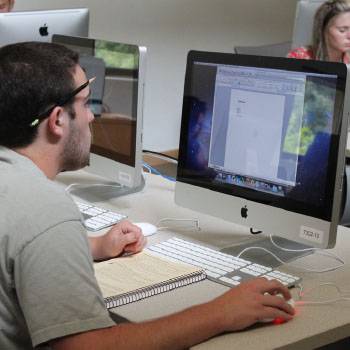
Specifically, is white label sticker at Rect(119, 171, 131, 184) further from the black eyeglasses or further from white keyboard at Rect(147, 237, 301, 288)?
the black eyeglasses

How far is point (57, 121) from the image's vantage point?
1.40 meters

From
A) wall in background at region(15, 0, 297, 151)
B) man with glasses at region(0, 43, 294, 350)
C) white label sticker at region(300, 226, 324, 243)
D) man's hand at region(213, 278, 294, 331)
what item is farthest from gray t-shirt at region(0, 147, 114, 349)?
wall in background at region(15, 0, 297, 151)

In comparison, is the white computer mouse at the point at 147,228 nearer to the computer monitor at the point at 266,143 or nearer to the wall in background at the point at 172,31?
the computer monitor at the point at 266,143

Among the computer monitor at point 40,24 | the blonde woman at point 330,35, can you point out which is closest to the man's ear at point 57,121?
the computer monitor at point 40,24

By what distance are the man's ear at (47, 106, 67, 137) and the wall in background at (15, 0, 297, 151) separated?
3328 millimetres

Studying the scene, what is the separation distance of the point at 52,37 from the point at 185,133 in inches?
32.3

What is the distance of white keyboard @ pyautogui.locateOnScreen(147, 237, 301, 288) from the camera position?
1661mm

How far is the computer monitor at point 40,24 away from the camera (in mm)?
2654

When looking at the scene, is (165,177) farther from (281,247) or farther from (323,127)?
(323,127)

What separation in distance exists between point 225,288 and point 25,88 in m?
0.63

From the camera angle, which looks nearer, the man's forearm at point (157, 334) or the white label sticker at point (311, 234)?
the man's forearm at point (157, 334)

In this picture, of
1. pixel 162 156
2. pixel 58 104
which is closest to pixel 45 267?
pixel 58 104

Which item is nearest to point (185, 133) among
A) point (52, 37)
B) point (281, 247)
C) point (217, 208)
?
point (217, 208)

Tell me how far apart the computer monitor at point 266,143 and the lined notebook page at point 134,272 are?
0.89ft
